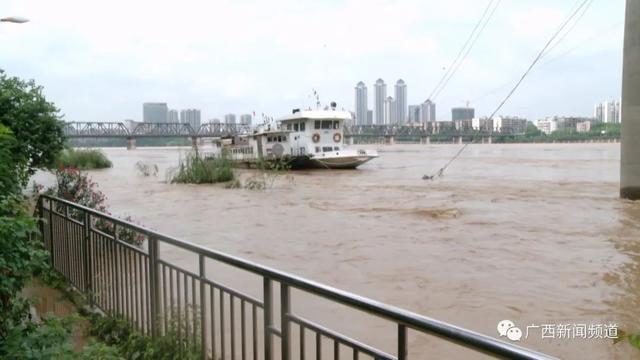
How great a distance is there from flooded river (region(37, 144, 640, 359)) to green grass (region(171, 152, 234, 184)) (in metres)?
3.04

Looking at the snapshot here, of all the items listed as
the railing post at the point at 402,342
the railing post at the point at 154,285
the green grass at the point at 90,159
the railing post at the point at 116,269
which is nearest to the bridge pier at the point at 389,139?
the green grass at the point at 90,159

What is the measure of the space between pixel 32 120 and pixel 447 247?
7415mm

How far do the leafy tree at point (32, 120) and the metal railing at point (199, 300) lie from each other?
57.5 inches

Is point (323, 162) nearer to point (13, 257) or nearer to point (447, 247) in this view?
point (447, 247)

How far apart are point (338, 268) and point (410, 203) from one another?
10.7m

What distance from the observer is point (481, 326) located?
6.59 m

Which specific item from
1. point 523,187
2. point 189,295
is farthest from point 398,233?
point 523,187

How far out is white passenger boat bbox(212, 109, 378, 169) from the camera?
3900cm

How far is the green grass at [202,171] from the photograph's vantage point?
89.7 feet

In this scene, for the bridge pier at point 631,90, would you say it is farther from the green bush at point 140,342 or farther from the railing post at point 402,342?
the railing post at point 402,342

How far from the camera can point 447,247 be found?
1140 centimetres

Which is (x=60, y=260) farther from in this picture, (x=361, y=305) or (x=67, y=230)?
(x=361, y=305)

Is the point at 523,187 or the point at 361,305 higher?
the point at 361,305

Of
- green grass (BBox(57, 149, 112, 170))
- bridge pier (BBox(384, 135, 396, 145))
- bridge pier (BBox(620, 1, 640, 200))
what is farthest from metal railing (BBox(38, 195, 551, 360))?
bridge pier (BBox(384, 135, 396, 145))
